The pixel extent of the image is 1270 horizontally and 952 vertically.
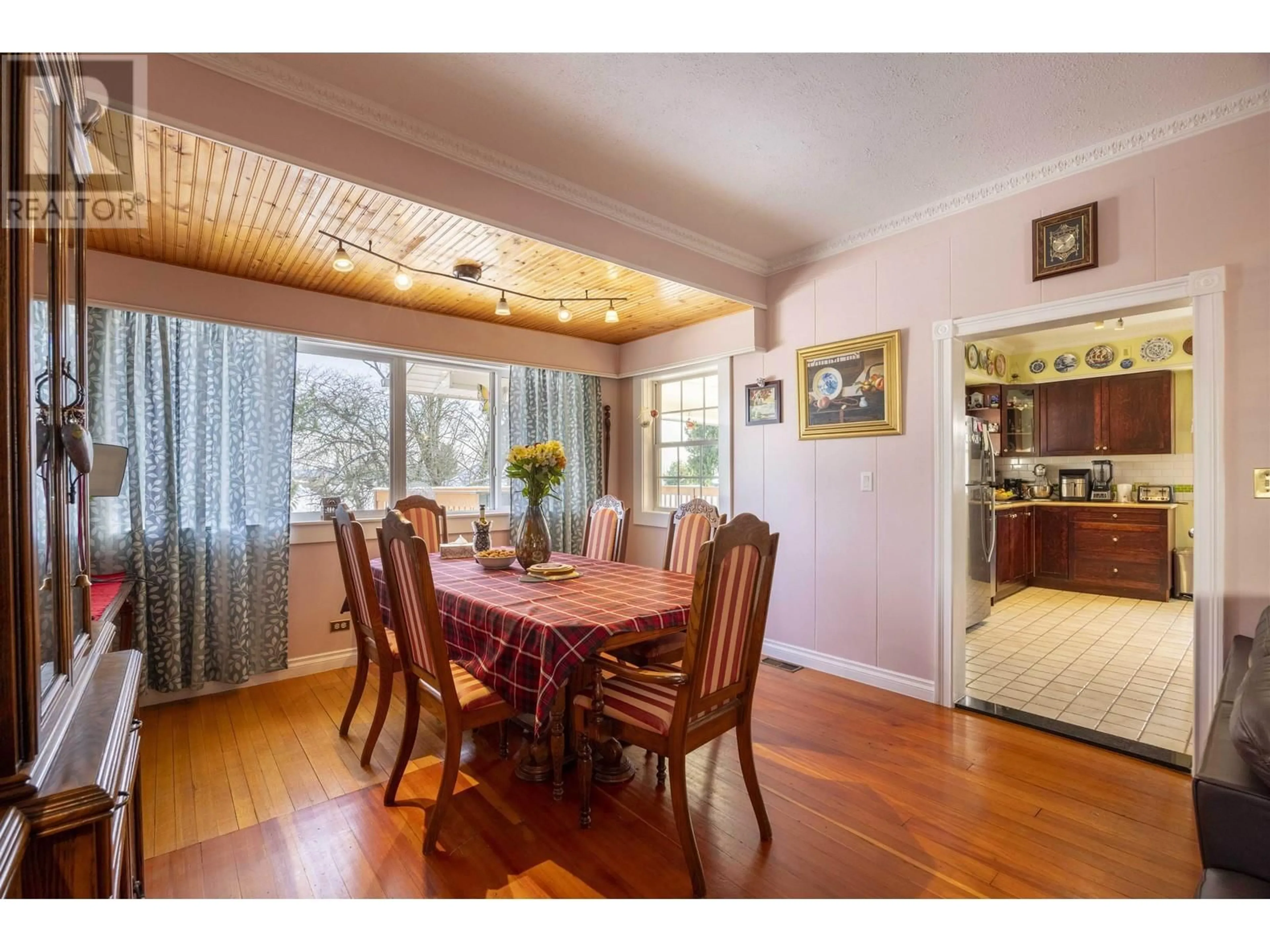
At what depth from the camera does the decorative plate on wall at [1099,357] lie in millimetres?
5891

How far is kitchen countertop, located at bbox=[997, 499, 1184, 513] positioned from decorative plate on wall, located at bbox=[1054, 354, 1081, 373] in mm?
1431

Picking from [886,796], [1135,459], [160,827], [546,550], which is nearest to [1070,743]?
[886,796]

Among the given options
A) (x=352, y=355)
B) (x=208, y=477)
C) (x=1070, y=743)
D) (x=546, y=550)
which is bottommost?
(x=1070, y=743)

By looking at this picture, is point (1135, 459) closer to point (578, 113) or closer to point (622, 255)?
point (622, 255)

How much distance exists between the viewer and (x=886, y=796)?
6.93 feet

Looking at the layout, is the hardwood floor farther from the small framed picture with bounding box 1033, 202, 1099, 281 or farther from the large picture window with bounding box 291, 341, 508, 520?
the small framed picture with bounding box 1033, 202, 1099, 281

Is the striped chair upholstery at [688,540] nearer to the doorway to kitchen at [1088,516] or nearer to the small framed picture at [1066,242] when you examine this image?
the doorway to kitchen at [1088,516]

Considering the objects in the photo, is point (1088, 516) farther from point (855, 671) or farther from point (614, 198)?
point (614, 198)

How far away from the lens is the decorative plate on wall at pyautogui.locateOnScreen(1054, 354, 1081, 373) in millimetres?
6117

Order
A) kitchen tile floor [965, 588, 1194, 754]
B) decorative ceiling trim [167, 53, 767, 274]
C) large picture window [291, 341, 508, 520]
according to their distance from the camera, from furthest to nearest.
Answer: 1. large picture window [291, 341, 508, 520]
2. kitchen tile floor [965, 588, 1194, 754]
3. decorative ceiling trim [167, 53, 767, 274]

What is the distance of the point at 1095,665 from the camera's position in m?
3.57

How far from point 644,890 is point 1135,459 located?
277 inches

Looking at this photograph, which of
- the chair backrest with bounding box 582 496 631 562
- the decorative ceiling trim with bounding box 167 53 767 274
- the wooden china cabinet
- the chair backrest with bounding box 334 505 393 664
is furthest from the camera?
the chair backrest with bounding box 582 496 631 562

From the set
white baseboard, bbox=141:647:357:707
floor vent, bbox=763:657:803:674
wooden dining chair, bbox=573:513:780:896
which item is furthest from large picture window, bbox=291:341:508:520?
wooden dining chair, bbox=573:513:780:896
